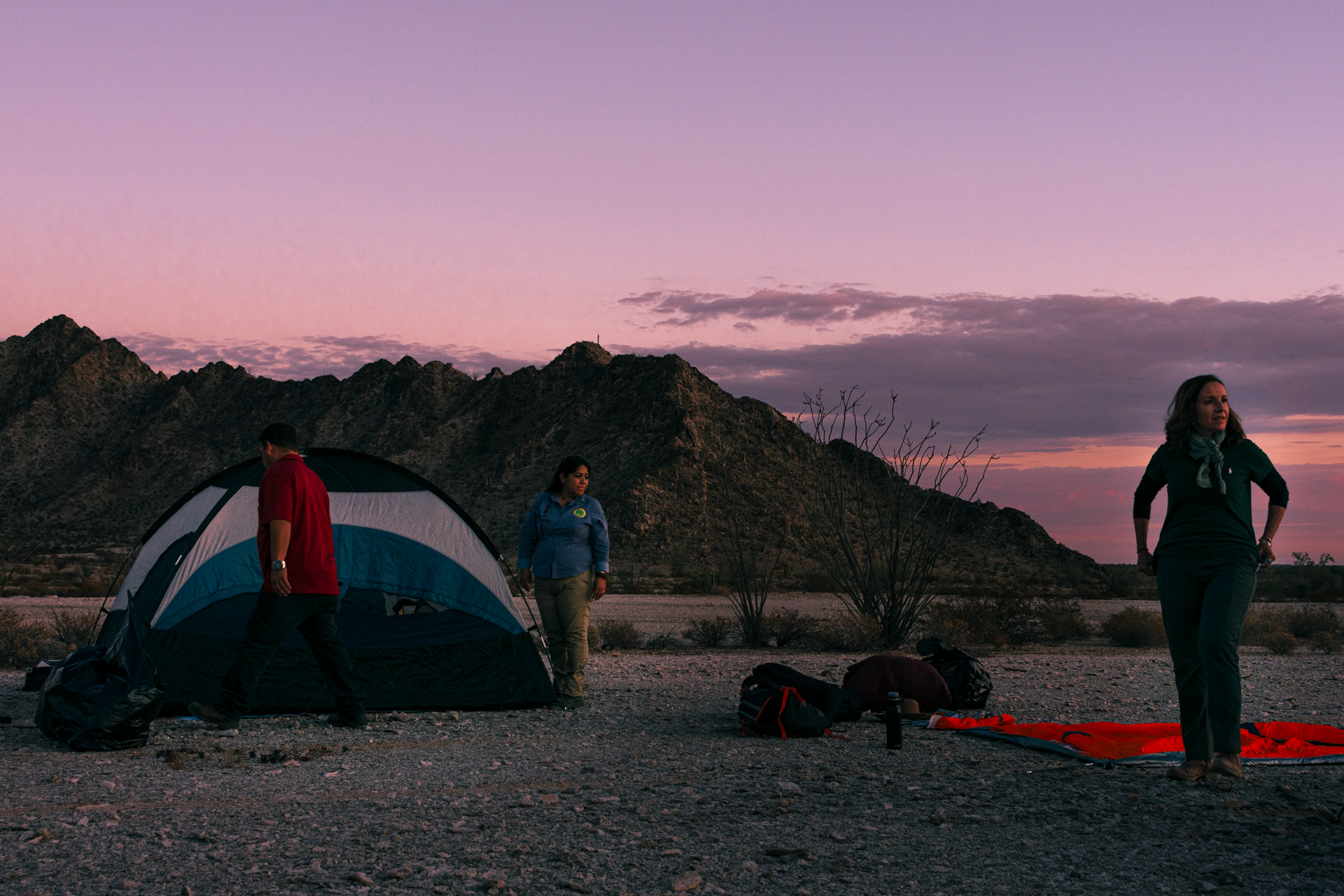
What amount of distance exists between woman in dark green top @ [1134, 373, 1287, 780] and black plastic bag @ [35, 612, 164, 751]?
584 cm

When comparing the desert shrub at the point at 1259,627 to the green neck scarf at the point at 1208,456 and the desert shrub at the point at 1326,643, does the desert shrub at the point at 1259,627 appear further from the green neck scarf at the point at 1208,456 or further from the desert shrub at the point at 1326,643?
the green neck scarf at the point at 1208,456

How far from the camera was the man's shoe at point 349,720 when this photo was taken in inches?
276

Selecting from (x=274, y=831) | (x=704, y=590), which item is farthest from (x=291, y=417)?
(x=274, y=831)

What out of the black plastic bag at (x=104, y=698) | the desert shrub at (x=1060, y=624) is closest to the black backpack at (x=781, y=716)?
the black plastic bag at (x=104, y=698)

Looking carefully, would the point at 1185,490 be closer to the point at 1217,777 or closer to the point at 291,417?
the point at 1217,777

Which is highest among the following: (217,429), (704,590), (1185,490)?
(217,429)

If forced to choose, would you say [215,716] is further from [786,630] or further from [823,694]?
[786,630]

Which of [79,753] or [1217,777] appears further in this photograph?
[79,753]

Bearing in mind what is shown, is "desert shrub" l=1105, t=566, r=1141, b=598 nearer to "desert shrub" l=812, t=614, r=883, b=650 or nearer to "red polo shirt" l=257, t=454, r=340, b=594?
"desert shrub" l=812, t=614, r=883, b=650

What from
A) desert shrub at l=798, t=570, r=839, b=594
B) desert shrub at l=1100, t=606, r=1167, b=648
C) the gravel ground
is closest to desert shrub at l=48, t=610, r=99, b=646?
the gravel ground

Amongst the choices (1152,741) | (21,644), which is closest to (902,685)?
(1152,741)

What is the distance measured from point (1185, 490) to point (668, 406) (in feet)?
157

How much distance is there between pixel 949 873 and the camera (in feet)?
13.0

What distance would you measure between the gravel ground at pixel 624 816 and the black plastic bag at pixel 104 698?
0.13 metres
